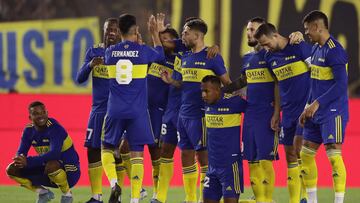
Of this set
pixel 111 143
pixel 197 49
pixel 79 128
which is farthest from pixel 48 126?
pixel 79 128

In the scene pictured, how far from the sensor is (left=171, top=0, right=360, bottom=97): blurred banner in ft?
69.1

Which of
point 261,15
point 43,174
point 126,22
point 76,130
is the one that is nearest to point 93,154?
point 43,174

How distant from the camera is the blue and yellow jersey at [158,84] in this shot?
12281 millimetres

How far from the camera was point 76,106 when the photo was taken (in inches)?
851

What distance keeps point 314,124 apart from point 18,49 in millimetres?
11930

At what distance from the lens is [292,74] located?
440 inches

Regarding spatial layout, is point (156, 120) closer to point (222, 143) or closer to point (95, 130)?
point (95, 130)

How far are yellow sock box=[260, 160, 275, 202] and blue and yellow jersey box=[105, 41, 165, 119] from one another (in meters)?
1.37

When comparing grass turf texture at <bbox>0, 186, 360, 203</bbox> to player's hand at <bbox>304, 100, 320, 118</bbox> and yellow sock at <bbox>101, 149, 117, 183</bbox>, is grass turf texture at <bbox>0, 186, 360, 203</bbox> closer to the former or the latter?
yellow sock at <bbox>101, 149, 117, 183</bbox>

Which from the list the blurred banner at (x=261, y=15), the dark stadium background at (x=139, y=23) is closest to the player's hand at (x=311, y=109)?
the dark stadium background at (x=139, y=23)

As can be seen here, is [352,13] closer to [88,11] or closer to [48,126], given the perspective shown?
[88,11]

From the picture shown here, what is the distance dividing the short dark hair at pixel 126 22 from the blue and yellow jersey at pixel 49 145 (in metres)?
1.43

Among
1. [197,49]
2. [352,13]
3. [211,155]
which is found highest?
[352,13]

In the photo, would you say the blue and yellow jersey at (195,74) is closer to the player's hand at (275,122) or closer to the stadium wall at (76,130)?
the player's hand at (275,122)
